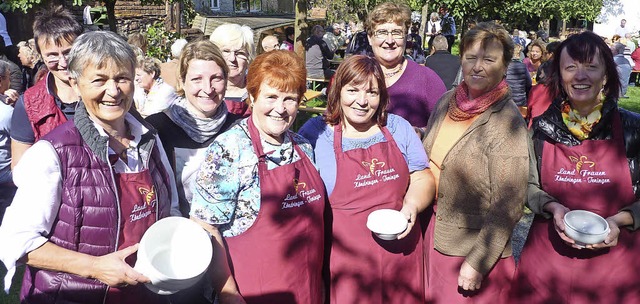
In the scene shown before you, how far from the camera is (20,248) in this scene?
5.98ft

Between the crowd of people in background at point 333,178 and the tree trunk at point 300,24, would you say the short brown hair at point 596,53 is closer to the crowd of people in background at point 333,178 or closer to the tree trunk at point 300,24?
the crowd of people in background at point 333,178

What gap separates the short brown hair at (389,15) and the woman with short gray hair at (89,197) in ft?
5.44

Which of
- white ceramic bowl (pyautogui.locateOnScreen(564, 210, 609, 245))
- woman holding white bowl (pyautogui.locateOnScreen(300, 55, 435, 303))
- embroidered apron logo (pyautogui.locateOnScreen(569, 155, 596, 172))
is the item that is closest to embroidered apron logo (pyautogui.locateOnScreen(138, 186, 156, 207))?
woman holding white bowl (pyautogui.locateOnScreen(300, 55, 435, 303))

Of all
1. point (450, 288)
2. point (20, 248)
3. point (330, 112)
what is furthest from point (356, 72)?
point (20, 248)

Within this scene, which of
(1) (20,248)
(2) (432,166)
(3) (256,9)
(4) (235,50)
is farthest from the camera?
(3) (256,9)

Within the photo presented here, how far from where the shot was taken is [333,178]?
8.44 feet

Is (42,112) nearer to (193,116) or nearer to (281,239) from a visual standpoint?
(193,116)

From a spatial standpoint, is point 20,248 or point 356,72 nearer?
point 20,248

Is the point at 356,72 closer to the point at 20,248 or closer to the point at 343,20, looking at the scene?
the point at 20,248

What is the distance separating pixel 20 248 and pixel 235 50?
6.73ft

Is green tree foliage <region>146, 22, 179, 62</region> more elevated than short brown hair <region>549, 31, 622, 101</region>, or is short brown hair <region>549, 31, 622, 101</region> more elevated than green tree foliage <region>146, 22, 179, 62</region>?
short brown hair <region>549, 31, 622, 101</region>

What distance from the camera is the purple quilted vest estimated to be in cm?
189

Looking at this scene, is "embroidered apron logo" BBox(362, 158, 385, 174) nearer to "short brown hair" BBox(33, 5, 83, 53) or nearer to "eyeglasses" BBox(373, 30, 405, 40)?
"eyeglasses" BBox(373, 30, 405, 40)

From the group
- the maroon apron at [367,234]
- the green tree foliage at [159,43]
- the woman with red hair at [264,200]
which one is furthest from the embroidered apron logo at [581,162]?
the green tree foliage at [159,43]
